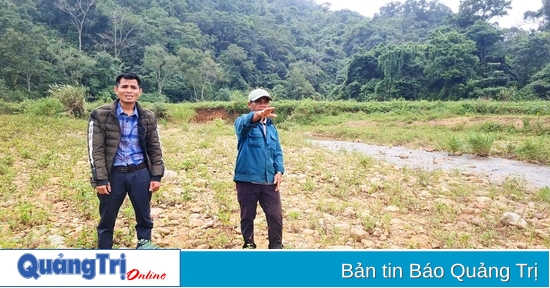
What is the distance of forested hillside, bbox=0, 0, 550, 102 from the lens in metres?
27.5

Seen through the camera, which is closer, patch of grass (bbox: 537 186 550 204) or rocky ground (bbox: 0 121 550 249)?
rocky ground (bbox: 0 121 550 249)

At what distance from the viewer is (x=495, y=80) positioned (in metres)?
27.3

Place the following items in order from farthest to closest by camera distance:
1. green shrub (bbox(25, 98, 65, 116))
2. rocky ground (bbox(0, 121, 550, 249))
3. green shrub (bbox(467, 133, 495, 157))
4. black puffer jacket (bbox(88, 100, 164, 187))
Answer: green shrub (bbox(25, 98, 65, 116)), green shrub (bbox(467, 133, 495, 157)), rocky ground (bbox(0, 121, 550, 249)), black puffer jacket (bbox(88, 100, 164, 187))

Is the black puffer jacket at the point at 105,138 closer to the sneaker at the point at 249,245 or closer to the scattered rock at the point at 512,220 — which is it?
the sneaker at the point at 249,245

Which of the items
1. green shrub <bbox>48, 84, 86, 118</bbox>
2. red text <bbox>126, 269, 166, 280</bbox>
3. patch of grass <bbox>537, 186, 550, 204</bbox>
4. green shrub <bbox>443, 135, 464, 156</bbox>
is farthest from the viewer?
green shrub <bbox>48, 84, 86, 118</bbox>

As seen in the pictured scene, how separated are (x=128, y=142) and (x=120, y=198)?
1.32 ft

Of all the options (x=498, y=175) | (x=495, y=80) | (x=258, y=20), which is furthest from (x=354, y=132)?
(x=258, y=20)

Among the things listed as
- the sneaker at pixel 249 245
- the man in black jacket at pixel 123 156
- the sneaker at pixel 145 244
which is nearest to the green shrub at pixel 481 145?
the sneaker at pixel 249 245

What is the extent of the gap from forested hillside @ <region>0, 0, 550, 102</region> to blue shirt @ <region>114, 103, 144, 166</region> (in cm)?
2558

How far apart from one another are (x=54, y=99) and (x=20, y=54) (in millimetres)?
15129

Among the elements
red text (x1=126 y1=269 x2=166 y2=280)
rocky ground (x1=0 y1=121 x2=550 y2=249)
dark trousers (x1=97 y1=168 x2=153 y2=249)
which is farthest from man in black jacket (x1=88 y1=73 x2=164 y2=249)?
rocky ground (x1=0 y1=121 x2=550 y2=249)

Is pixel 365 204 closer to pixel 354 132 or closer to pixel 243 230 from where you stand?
pixel 243 230

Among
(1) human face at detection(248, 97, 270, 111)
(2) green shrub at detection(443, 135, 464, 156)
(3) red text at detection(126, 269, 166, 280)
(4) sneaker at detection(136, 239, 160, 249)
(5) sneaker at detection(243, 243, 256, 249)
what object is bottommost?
(5) sneaker at detection(243, 243, 256, 249)

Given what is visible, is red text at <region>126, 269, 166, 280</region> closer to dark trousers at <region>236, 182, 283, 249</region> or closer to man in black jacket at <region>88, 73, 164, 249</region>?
man in black jacket at <region>88, 73, 164, 249</region>
